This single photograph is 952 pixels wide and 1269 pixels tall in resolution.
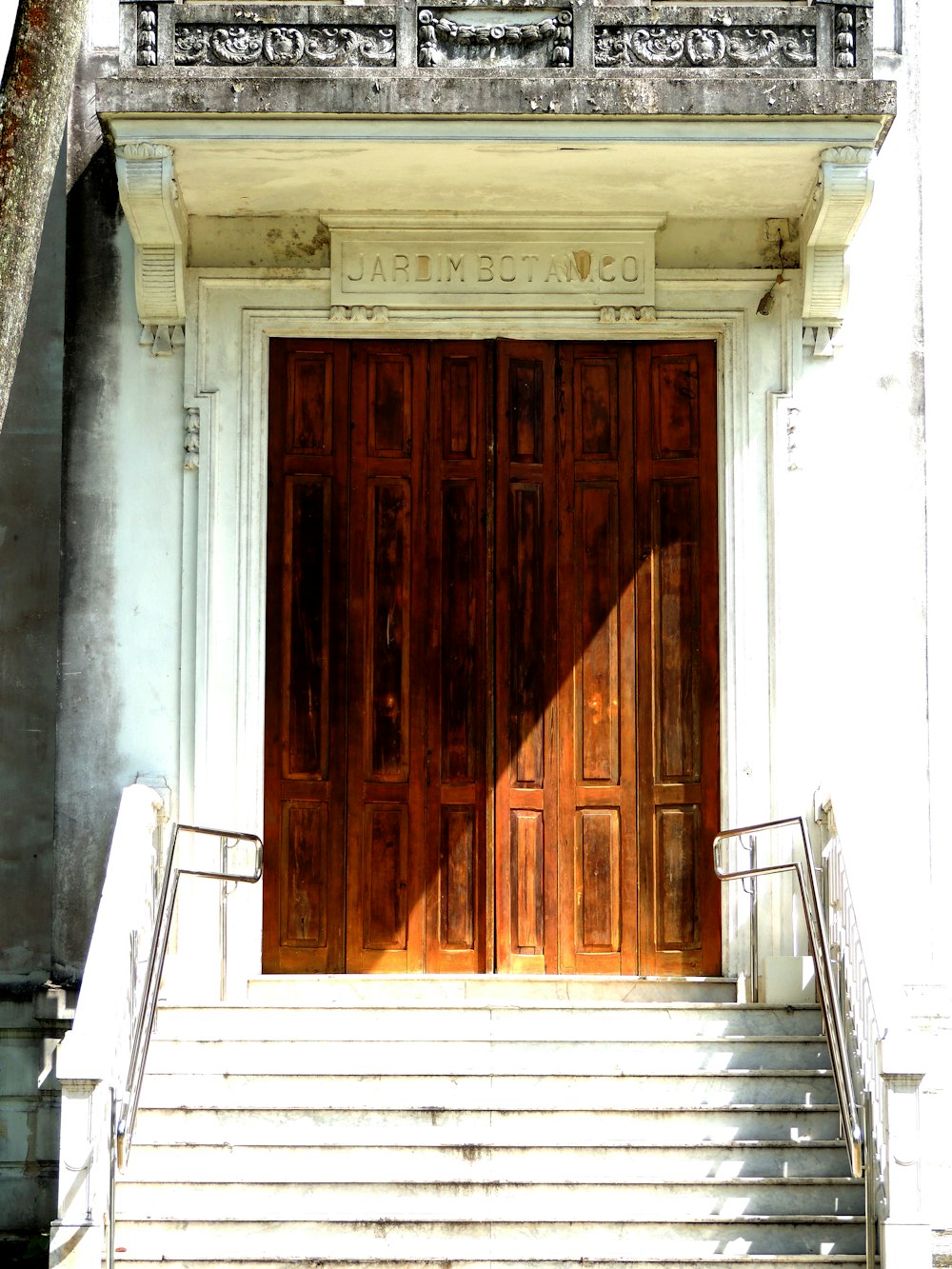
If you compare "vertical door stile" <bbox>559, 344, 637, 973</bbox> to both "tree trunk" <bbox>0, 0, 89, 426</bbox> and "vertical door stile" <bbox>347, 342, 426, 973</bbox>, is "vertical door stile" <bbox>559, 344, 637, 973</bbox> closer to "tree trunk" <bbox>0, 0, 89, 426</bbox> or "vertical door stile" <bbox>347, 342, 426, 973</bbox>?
"vertical door stile" <bbox>347, 342, 426, 973</bbox>

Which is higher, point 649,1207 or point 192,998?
point 192,998

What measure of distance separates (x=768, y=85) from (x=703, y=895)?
434 cm

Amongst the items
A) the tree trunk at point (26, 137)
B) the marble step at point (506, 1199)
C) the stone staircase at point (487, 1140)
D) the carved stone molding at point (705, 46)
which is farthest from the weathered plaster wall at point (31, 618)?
the tree trunk at point (26, 137)

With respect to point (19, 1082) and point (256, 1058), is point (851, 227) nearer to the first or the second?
point (256, 1058)

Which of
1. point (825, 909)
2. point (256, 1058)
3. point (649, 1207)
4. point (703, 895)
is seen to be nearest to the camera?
point (649, 1207)

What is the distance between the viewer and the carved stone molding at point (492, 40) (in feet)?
32.9

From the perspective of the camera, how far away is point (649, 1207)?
29.4 feet

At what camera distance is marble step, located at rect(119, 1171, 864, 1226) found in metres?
8.88

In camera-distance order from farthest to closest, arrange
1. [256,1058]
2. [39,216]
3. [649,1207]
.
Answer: [256,1058] → [649,1207] → [39,216]

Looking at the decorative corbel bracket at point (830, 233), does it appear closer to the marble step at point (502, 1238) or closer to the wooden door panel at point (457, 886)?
the wooden door panel at point (457, 886)

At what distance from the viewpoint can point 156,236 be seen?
34.9 ft

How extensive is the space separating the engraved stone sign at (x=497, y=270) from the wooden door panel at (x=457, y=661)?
1.13 ft

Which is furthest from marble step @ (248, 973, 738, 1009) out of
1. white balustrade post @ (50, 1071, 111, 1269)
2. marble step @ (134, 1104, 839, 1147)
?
white balustrade post @ (50, 1071, 111, 1269)

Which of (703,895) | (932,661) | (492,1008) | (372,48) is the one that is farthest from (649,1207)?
(372,48)
